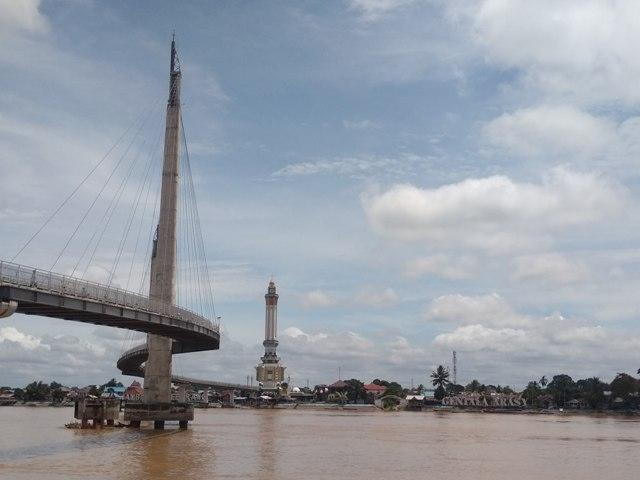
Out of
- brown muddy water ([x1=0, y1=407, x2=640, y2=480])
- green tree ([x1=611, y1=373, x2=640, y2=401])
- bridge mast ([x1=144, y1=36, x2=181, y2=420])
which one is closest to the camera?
brown muddy water ([x1=0, y1=407, x2=640, y2=480])

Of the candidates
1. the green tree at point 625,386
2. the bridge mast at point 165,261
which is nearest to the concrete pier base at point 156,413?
the bridge mast at point 165,261

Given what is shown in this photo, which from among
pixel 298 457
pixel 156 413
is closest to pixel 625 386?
pixel 156 413

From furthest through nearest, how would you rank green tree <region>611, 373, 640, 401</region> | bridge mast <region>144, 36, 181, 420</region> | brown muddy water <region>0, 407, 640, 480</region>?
1. green tree <region>611, 373, 640, 401</region>
2. bridge mast <region>144, 36, 181, 420</region>
3. brown muddy water <region>0, 407, 640, 480</region>

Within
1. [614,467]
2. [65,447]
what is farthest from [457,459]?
[65,447]

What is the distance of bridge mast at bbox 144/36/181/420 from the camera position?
67.1m

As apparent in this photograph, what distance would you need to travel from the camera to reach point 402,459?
157 ft

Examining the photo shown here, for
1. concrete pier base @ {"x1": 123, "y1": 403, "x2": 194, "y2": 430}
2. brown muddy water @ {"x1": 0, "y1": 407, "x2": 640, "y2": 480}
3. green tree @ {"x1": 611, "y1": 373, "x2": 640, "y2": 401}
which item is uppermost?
green tree @ {"x1": 611, "y1": 373, "x2": 640, "y2": 401}

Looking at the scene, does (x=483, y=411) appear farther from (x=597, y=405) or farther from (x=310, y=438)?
(x=310, y=438)

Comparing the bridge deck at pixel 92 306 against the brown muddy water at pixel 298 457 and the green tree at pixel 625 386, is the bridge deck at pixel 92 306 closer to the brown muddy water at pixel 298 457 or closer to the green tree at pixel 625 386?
the brown muddy water at pixel 298 457

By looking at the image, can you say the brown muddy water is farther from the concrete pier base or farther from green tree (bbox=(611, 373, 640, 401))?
green tree (bbox=(611, 373, 640, 401))

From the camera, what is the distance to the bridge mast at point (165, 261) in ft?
220

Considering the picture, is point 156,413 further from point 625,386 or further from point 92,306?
point 625,386

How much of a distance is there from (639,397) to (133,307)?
528ft

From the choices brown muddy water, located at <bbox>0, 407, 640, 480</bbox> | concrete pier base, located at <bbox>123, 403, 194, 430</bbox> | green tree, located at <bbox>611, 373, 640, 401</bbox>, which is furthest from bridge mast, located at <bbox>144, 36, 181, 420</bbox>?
green tree, located at <bbox>611, 373, 640, 401</bbox>
